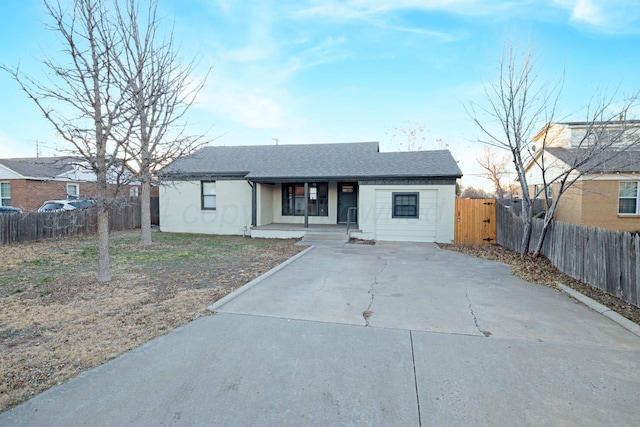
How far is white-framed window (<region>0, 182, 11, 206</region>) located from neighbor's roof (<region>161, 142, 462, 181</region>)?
1425cm

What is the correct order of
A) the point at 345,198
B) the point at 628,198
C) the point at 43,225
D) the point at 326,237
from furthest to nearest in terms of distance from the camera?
1. the point at 345,198
2. the point at 628,198
3. the point at 326,237
4. the point at 43,225

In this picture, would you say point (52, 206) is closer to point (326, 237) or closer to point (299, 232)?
point (299, 232)

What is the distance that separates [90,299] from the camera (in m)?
5.63

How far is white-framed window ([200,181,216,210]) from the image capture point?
1617 cm

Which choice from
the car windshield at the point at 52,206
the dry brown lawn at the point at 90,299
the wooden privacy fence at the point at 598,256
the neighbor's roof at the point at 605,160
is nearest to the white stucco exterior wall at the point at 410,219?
the wooden privacy fence at the point at 598,256

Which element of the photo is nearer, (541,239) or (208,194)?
(541,239)

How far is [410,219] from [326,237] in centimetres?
359

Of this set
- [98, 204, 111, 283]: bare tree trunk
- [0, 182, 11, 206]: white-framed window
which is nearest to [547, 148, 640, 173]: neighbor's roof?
[98, 204, 111, 283]: bare tree trunk

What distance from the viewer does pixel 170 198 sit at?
54.9ft

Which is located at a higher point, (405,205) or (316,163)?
(316,163)

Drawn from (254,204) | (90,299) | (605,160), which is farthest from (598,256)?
(254,204)

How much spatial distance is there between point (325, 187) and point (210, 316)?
40.0ft

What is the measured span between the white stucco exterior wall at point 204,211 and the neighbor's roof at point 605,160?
1251 centimetres

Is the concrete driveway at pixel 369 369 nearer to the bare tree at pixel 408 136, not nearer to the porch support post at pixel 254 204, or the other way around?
the porch support post at pixel 254 204
